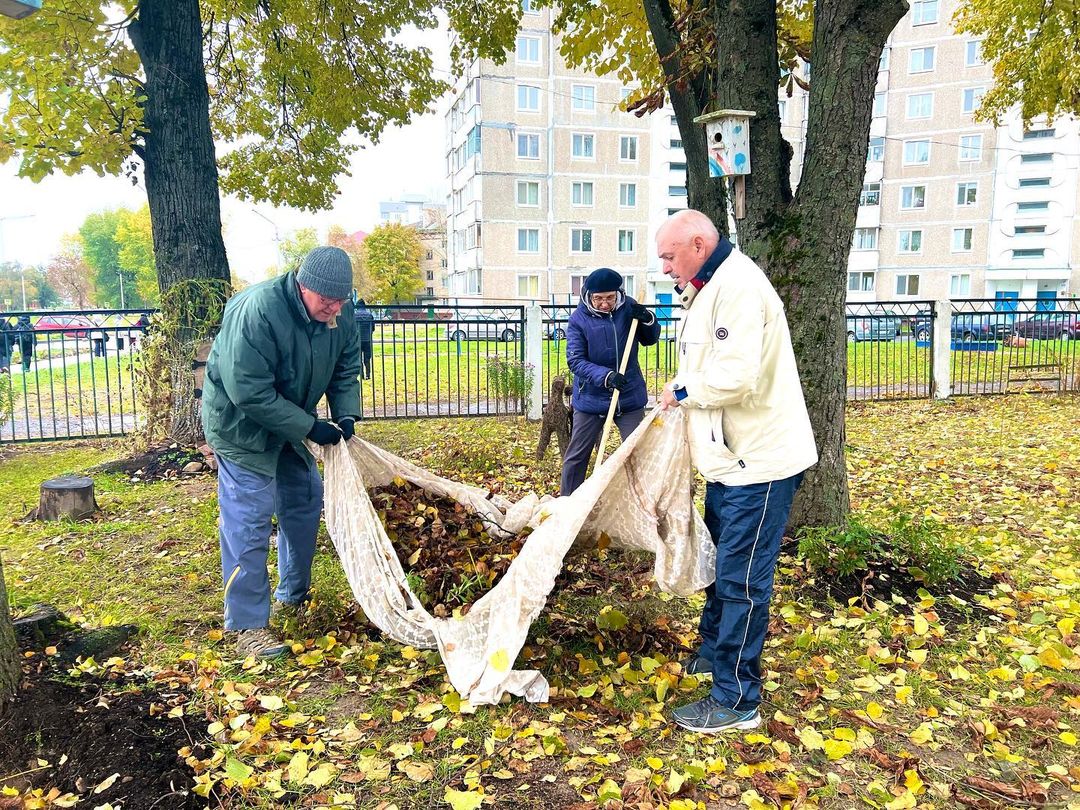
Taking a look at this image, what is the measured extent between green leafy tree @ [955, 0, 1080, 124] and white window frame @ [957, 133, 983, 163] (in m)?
30.3

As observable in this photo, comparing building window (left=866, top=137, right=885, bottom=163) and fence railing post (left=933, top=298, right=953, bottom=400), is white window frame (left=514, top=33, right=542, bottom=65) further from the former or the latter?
fence railing post (left=933, top=298, right=953, bottom=400)

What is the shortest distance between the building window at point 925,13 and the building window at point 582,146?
715 inches

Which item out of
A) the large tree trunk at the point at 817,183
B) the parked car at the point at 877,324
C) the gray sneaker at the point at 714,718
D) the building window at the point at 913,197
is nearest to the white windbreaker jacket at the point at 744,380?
the gray sneaker at the point at 714,718

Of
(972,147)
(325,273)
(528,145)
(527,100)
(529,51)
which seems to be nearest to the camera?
(325,273)

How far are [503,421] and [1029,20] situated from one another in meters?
9.33

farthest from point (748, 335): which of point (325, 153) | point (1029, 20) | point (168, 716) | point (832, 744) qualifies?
point (1029, 20)

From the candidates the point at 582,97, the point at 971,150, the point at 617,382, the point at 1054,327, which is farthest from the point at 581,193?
the point at 617,382

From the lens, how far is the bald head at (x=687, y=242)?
103 inches

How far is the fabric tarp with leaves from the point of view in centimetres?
280

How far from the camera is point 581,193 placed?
120 feet

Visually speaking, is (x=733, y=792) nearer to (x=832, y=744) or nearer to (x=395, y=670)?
(x=832, y=744)

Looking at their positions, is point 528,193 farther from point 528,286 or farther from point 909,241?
point 909,241

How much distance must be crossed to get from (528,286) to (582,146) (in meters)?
7.65

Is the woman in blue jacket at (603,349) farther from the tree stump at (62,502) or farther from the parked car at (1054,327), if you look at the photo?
the parked car at (1054,327)
